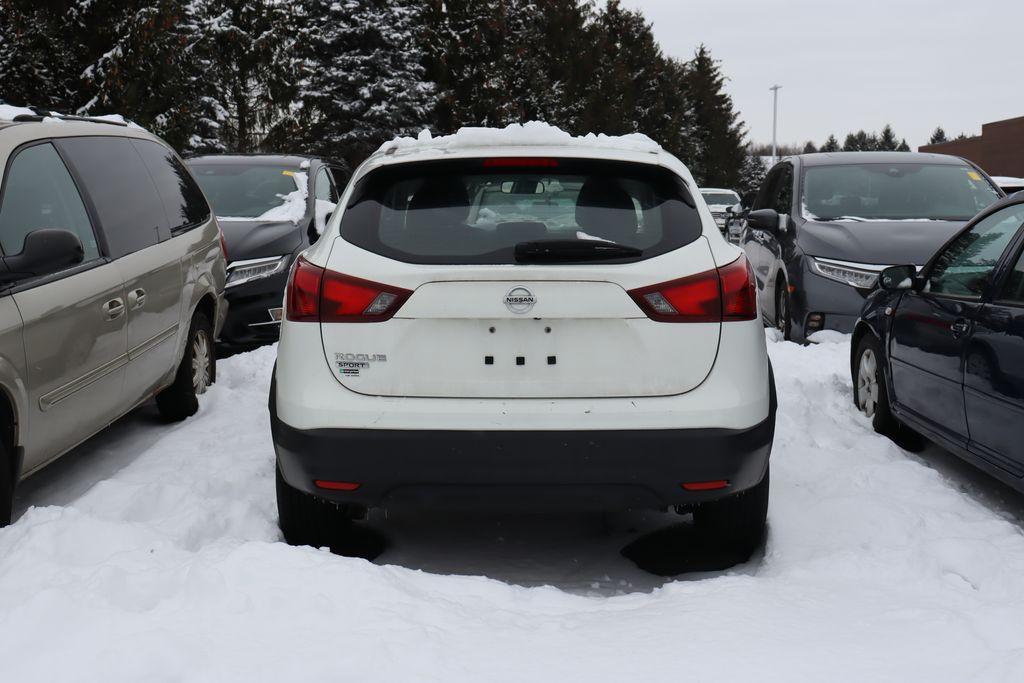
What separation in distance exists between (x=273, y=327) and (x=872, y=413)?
5.23m

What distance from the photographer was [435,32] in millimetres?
47062

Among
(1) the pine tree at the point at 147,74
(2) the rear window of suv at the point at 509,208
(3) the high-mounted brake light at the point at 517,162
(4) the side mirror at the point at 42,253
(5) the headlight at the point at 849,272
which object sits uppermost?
(1) the pine tree at the point at 147,74

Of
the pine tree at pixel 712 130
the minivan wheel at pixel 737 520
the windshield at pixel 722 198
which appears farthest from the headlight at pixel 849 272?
the pine tree at pixel 712 130

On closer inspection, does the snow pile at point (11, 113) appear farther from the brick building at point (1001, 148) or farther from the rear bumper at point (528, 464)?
the brick building at point (1001, 148)

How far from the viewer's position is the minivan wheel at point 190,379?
22.2ft

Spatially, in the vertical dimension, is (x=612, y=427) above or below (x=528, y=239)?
below

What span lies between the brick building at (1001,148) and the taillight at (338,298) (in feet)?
200

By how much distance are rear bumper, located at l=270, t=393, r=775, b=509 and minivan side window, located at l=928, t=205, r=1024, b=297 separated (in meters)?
2.15

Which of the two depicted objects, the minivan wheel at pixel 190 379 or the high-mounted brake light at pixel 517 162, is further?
the minivan wheel at pixel 190 379

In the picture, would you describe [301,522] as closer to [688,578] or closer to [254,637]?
[254,637]

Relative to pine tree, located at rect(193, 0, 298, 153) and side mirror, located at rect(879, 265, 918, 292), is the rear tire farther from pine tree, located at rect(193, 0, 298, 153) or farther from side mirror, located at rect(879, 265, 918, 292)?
pine tree, located at rect(193, 0, 298, 153)

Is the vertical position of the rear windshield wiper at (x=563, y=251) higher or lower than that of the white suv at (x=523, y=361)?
higher

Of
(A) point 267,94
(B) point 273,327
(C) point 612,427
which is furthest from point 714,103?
(C) point 612,427

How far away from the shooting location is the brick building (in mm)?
61250
